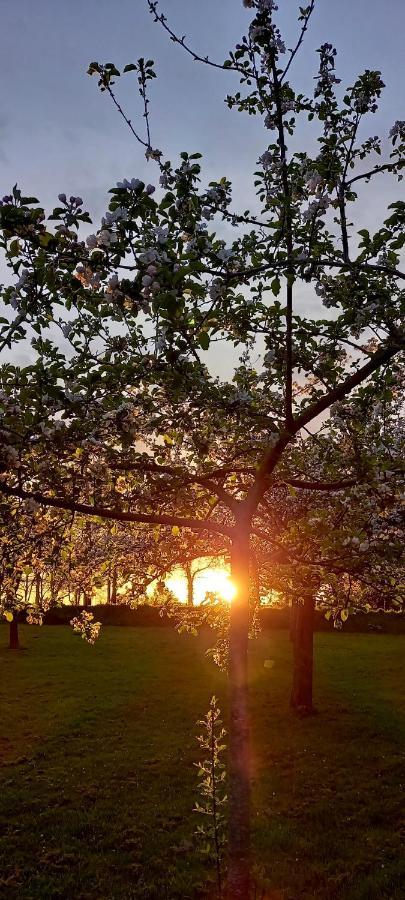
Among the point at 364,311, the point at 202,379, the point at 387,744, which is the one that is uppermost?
the point at 364,311

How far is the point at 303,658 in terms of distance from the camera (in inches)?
810

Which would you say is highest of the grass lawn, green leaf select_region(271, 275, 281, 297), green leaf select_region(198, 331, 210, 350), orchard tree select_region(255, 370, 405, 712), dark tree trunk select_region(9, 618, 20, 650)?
green leaf select_region(271, 275, 281, 297)

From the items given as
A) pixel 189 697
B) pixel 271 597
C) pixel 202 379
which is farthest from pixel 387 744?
pixel 202 379

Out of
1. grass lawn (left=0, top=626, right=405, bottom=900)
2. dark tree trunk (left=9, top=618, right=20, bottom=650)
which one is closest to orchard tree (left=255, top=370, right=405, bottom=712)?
grass lawn (left=0, top=626, right=405, bottom=900)

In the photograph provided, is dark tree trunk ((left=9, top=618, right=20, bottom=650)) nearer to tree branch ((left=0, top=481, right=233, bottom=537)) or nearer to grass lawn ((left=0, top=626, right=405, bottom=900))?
grass lawn ((left=0, top=626, right=405, bottom=900))

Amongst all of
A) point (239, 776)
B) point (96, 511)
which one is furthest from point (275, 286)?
point (239, 776)

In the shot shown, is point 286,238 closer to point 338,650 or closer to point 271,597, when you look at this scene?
point 271,597

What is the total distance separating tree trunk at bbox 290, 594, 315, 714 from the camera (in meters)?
20.6

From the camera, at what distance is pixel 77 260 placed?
576 cm

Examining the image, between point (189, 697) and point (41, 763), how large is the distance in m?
8.73

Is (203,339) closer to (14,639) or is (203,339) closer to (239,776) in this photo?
(239,776)

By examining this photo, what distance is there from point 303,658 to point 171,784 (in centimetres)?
766

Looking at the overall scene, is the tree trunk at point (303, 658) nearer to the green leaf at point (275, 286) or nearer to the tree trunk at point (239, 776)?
the tree trunk at point (239, 776)

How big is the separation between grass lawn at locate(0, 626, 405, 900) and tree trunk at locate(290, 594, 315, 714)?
2.21 feet
